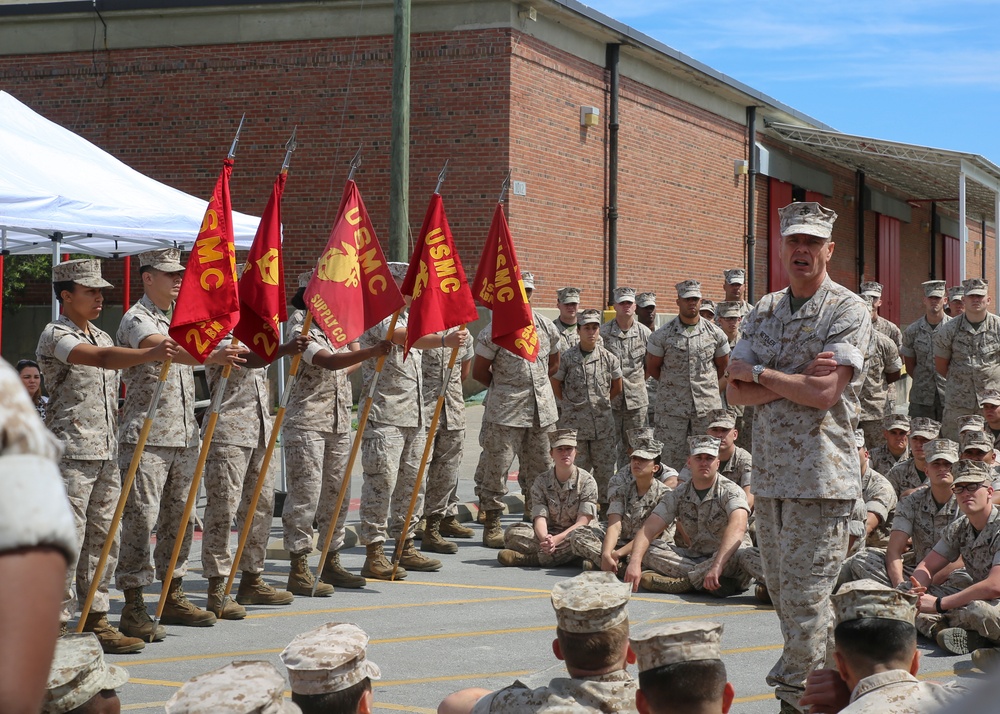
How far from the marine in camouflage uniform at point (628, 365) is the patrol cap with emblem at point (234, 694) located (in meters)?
9.12

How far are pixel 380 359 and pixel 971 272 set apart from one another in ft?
138

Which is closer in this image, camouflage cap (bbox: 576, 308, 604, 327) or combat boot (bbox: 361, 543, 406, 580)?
combat boot (bbox: 361, 543, 406, 580)

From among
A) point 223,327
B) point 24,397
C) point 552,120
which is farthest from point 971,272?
point 24,397

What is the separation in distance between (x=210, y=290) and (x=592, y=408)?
5162mm

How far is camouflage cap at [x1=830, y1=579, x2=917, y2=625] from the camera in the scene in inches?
145

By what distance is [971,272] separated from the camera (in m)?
45.9

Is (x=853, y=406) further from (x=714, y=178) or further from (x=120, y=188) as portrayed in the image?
(x=714, y=178)

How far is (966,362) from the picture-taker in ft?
39.1

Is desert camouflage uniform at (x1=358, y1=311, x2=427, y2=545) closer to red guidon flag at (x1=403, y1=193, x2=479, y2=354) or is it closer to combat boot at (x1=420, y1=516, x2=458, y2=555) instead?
red guidon flag at (x1=403, y1=193, x2=479, y2=354)

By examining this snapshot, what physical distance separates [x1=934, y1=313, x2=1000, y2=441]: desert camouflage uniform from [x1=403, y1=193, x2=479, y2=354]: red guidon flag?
5.67 m

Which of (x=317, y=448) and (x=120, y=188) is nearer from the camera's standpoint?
(x=317, y=448)

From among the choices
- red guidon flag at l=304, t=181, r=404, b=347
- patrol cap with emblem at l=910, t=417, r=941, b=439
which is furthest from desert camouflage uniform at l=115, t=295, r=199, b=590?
patrol cap with emblem at l=910, t=417, r=941, b=439

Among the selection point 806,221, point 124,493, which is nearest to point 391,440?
point 124,493

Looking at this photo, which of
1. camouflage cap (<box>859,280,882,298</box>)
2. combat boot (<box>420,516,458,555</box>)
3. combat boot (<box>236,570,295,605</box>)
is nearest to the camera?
combat boot (<box>236,570,295,605</box>)
